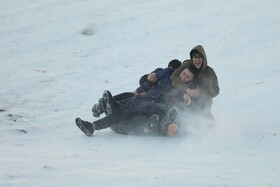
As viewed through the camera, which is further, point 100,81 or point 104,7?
point 104,7

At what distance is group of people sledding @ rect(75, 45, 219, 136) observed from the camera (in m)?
7.41

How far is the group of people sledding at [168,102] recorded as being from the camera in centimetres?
741

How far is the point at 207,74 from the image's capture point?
7.66 metres

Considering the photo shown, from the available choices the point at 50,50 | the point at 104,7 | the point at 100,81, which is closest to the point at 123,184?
the point at 100,81

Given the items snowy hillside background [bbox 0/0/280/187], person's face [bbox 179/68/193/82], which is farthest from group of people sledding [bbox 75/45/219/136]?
snowy hillside background [bbox 0/0/280/187]

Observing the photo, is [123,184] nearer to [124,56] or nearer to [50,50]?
[124,56]

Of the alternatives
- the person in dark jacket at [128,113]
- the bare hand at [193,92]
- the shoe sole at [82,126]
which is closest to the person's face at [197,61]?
the bare hand at [193,92]

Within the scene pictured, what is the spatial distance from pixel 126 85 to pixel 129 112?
275 centimetres

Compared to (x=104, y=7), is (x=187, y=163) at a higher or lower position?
lower

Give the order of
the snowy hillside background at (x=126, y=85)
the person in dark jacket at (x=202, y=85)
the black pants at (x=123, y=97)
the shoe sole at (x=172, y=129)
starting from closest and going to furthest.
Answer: the snowy hillside background at (x=126, y=85)
the shoe sole at (x=172, y=129)
the person in dark jacket at (x=202, y=85)
the black pants at (x=123, y=97)

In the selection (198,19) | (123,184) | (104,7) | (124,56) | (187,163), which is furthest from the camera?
(104,7)

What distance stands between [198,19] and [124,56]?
220cm

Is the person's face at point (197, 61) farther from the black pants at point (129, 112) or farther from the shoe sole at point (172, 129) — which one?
the shoe sole at point (172, 129)

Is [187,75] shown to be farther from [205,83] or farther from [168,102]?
[168,102]
